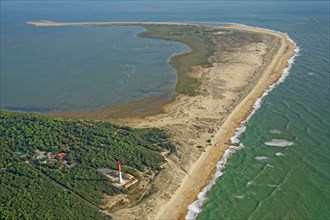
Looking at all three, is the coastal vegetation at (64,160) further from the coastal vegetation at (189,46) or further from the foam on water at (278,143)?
the coastal vegetation at (189,46)

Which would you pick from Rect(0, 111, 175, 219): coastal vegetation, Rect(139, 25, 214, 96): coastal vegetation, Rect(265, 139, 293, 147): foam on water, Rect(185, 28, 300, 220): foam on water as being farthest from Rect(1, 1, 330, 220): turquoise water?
Rect(0, 111, 175, 219): coastal vegetation

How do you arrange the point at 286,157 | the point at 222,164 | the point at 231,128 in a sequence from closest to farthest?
the point at 222,164
the point at 286,157
the point at 231,128

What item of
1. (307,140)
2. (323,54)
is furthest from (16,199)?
(323,54)

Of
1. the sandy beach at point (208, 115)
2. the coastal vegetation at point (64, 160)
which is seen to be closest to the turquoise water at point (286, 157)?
the sandy beach at point (208, 115)

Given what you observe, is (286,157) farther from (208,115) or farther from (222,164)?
(208,115)

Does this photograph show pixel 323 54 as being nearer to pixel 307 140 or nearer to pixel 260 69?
pixel 260 69

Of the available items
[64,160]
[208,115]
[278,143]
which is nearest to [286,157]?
[278,143]
